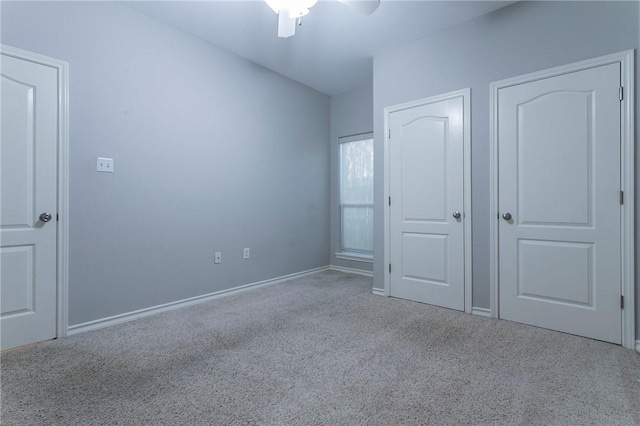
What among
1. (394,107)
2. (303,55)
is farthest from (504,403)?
(303,55)

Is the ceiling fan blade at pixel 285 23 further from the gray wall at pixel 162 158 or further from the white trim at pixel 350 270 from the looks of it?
the white trim at pixel 350 270

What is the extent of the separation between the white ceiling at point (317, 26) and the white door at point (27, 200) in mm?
1067

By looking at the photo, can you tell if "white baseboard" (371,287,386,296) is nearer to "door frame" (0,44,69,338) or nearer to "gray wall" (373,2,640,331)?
"gray wall" (373,2,640,331)

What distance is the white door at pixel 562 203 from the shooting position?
225cm

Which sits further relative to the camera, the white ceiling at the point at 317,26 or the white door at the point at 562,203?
the white ceiling at the point at 317,26

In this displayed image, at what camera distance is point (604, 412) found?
1.49 m

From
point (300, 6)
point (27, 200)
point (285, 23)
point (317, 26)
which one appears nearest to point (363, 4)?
point (300, 6)

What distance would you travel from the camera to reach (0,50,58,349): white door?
2.15 metres

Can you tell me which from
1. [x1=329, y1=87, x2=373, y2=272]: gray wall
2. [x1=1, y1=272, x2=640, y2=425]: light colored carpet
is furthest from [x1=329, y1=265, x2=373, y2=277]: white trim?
[x1=1, y1=272, x2=640, y2=425]: light colored carpet

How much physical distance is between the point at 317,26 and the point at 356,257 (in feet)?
9.58

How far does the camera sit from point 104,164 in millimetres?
2557

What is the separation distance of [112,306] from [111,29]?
2.26 metres

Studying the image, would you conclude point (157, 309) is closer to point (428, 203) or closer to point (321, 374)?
point (321, 374)

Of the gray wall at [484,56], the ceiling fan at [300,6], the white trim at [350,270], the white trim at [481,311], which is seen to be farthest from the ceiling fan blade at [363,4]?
the white trim at [350,270]
